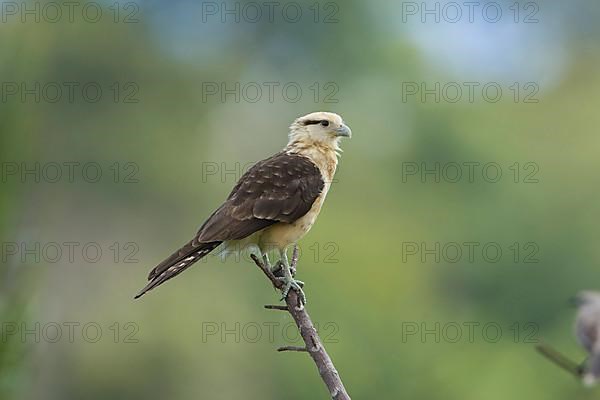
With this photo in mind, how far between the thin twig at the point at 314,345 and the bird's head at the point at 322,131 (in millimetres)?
1097

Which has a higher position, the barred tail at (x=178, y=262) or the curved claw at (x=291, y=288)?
the barred tail at (x=178, y=262)

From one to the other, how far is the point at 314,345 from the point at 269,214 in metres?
1.15

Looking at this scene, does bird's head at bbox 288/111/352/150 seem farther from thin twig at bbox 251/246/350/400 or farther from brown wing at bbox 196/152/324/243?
thin twig at bbox 251/246/350/400

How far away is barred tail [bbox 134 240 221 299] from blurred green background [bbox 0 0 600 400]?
19.6 ft

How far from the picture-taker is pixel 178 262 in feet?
12.6

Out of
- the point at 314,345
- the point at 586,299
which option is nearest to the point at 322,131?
the point at 314,345

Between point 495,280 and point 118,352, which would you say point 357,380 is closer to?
point 118,352

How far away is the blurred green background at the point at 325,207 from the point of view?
47.0 feet

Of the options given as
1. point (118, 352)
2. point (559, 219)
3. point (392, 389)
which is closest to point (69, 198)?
point (118, 352)

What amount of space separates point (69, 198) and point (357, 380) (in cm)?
610

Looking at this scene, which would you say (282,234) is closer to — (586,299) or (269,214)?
(269,214)

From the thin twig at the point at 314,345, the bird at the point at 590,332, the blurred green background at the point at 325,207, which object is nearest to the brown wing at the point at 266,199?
the thin twig at the point at 314,345

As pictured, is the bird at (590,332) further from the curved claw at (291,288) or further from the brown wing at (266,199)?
the brown wing at (266,199)

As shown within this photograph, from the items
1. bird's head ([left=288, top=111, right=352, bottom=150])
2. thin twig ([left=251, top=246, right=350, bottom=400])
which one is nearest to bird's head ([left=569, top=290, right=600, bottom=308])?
thin twig ([left=251, top=246, right=350, bottom=400])
